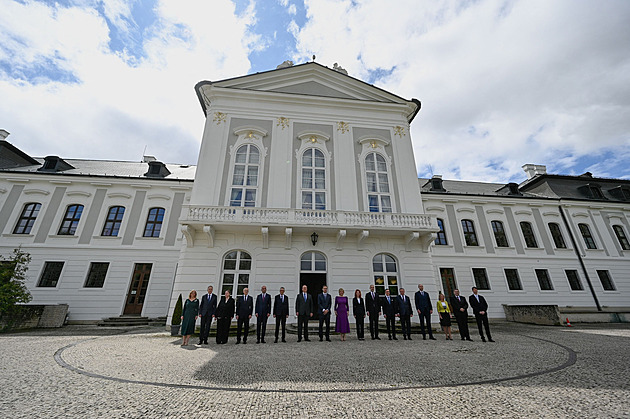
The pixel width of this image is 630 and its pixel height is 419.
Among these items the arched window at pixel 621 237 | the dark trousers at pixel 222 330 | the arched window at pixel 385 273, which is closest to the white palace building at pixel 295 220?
the arched window at pixel 385 273

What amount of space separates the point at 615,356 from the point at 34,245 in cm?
2407

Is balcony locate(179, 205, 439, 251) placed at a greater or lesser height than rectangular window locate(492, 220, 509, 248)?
lesser

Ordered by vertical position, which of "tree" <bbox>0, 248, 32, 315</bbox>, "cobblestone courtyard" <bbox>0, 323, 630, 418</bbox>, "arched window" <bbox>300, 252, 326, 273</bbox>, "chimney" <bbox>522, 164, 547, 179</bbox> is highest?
"chimney" <bbox>522, 164, 547, 179</bbox>

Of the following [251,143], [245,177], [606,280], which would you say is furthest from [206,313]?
[606,280]

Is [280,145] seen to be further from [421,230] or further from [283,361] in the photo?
[283,361]

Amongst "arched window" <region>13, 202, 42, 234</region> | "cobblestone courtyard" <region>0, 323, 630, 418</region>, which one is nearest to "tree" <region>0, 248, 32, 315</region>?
"arched window" <region>13, 202, 42, 234</region>

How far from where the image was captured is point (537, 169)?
24250mm

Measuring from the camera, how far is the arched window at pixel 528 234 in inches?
724

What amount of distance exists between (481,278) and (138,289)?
69.0ft

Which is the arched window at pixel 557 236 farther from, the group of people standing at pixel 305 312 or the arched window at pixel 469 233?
the group of people standing at pixel 305 312

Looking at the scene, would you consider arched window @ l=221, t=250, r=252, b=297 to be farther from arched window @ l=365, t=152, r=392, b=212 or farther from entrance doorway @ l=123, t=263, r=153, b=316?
entrance doorway @ l=123, t=263, r=153, b=316

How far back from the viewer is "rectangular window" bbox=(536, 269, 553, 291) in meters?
17.2

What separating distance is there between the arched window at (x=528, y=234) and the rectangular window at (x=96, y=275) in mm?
27131

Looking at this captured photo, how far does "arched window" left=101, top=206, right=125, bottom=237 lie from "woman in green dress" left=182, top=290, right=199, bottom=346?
11656 mm
